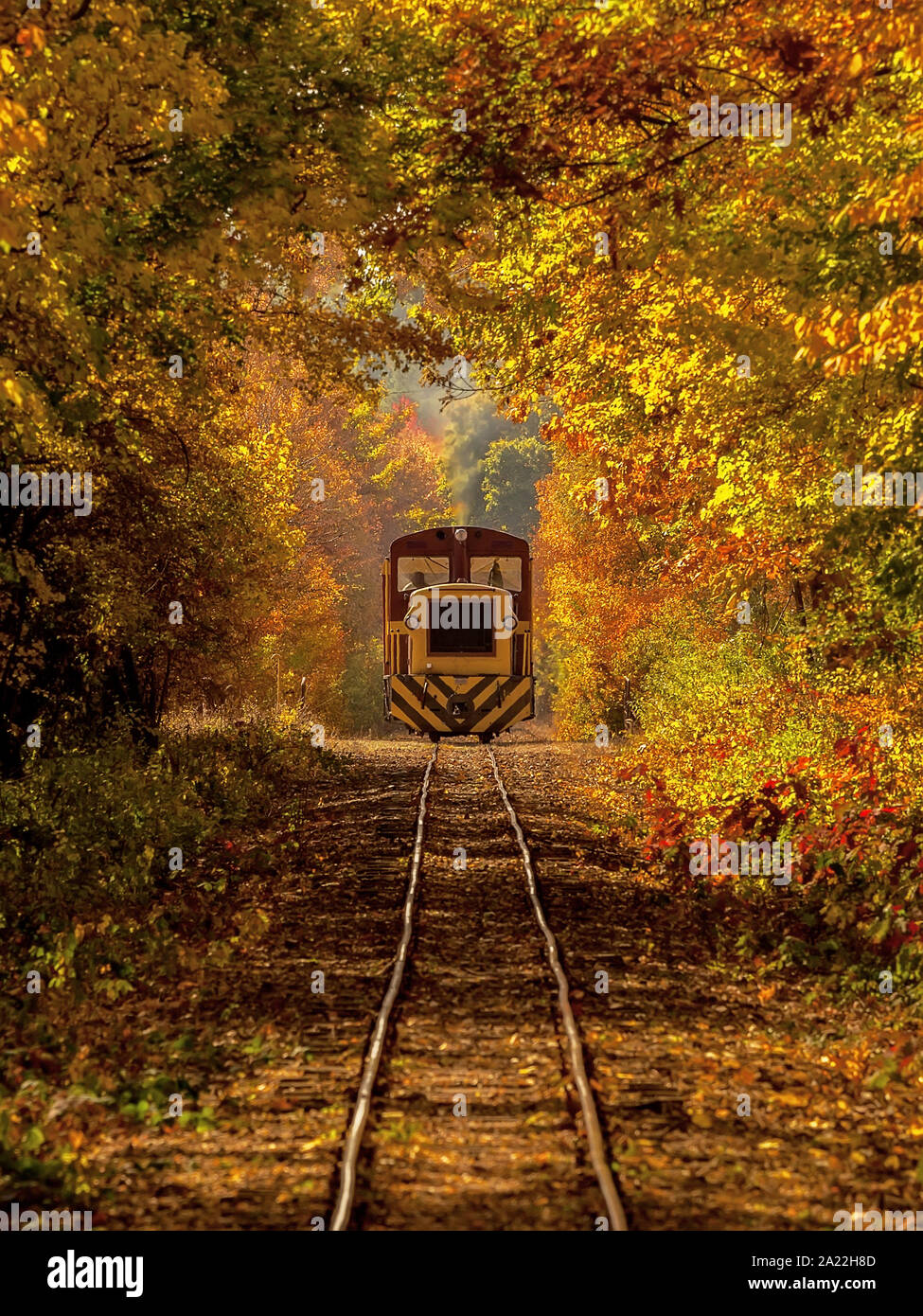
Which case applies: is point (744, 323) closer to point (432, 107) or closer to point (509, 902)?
point (432, 107)

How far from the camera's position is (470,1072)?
25.4 ft

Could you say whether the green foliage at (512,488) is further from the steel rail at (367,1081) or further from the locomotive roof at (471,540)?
the steel rail at (367,1081)

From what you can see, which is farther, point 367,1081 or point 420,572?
point 420,572

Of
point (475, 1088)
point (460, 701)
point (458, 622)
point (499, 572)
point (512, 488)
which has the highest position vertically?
point (512, 488)

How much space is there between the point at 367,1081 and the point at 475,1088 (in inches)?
23.7

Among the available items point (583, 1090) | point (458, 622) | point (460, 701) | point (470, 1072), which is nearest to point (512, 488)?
point (460, 701)

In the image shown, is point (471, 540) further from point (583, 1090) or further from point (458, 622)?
point (583, 1090)

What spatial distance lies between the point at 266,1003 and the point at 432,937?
1942mm

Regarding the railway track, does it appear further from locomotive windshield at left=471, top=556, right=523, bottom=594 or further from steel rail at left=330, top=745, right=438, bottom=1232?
locomotive windshield at left=471, top=556, right=523, bottom=594

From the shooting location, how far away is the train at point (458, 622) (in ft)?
80.5

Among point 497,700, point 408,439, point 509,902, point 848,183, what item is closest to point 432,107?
point 848,183

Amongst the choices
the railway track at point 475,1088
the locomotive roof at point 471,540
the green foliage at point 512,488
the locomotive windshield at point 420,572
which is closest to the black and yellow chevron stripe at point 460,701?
the locomotive windshield at point 420,572

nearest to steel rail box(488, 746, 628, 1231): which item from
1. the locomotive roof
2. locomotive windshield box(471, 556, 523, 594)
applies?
locomotive windshield box(471, 556, 523, 594)

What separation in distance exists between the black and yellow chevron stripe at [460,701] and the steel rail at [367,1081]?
12.7 m
